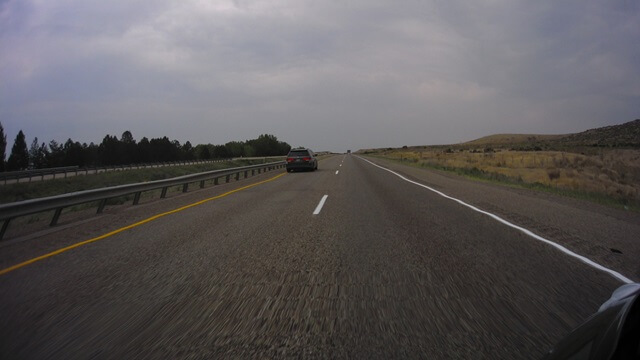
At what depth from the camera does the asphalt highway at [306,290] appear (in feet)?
10.6

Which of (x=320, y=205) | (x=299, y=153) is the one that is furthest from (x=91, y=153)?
(x=320, y=205)

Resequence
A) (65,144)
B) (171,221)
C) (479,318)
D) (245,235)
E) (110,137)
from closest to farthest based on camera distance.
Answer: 1. (479,318)
2. (245,235)
3. (171,221)
4. (65,144)
5. (110,137)

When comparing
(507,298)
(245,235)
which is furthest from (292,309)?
(245,235)

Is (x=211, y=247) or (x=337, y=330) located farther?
(x=211, y=247)

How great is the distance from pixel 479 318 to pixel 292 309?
1.72m

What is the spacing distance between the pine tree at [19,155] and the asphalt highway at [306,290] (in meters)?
91.2

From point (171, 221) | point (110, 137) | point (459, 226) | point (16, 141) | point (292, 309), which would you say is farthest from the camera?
point (110, 137)

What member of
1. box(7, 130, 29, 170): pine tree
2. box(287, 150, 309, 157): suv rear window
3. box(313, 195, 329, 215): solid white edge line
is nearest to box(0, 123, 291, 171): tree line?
box(7, 130, 29, 170): pine tree

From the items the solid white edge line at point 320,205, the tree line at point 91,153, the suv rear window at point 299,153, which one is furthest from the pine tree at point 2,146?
the solid white edge line at point 320,205

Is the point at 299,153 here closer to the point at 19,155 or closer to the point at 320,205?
the point at 320,205

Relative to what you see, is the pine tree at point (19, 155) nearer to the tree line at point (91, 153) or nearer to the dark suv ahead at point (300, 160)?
the tree line at point (91, 153)

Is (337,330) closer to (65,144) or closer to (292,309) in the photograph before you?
(292,309)

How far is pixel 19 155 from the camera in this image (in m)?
87.6

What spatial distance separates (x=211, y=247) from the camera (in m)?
6.64
